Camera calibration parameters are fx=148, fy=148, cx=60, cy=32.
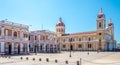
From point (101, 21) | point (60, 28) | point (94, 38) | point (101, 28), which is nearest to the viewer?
point (101, 28)

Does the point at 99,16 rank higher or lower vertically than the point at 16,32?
higher

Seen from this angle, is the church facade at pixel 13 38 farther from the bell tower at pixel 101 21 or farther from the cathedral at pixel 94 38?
the bell tower at pixel 101 21

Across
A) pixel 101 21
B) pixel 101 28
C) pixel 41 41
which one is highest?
pixel 101 21

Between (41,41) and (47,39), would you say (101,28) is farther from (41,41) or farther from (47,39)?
(41,41)

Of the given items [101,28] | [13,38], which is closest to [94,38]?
[101,28]

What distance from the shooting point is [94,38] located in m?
74.6

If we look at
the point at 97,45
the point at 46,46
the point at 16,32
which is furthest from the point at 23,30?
the point at 97,45

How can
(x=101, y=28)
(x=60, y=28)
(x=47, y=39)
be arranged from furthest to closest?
(x=60, y=28), (x=101, y=28), (x=47, y=39)

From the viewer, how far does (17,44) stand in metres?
41.9

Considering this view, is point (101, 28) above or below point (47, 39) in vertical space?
above

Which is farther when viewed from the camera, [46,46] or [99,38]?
[99,38]

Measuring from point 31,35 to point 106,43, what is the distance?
124 ft

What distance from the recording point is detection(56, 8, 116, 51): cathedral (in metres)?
71.9

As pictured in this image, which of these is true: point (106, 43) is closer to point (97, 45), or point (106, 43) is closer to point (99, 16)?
point (97, 45)
